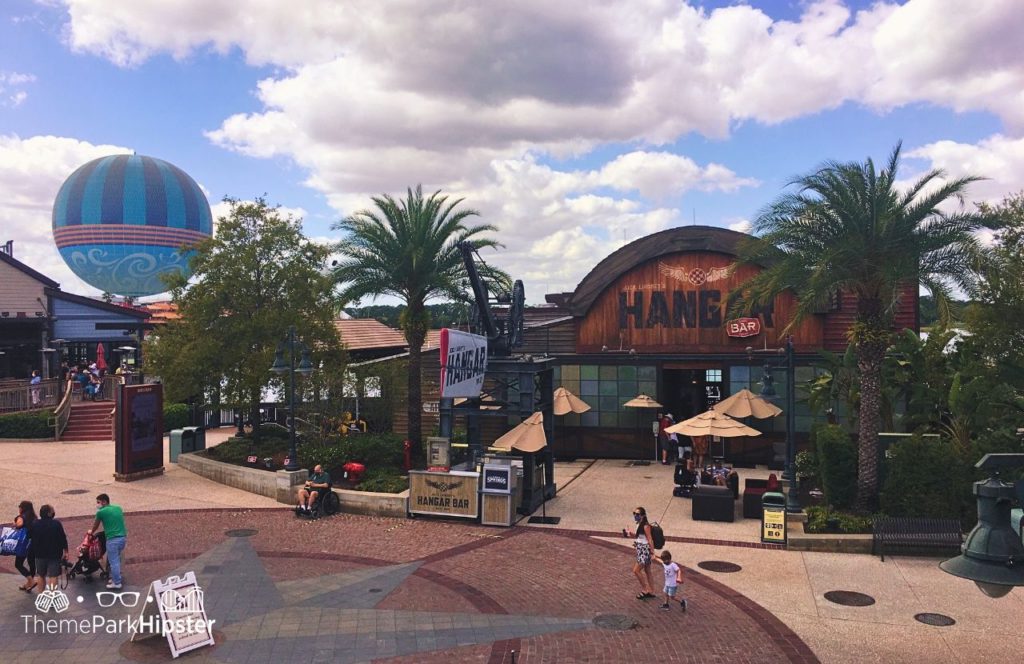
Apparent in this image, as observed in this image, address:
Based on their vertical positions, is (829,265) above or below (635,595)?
above

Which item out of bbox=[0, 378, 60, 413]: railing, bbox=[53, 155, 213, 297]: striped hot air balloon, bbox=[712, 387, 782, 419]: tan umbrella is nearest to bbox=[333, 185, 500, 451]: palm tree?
bbox=[712, 387, 782, 419]: tan umbrella

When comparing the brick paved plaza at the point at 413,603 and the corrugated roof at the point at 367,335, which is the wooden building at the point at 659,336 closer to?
the brick paved plaza at the point at 413,603

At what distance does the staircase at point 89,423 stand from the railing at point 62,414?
26cm

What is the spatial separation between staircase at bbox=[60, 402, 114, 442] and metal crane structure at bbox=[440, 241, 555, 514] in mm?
20549

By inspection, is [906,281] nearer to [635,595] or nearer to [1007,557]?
[635,595]

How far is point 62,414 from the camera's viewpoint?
1259 inches

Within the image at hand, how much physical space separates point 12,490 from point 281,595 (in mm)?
13515

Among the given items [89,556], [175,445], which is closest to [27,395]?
[175,445]

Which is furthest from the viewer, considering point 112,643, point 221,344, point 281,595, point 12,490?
point 221,344

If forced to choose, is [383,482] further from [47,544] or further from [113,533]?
[47,544]

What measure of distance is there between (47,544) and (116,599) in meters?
1.50

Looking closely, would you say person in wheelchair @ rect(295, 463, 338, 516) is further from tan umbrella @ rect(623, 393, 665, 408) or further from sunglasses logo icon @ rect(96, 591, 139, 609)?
tan umbrella @ rect(623, 393, 665, 408)

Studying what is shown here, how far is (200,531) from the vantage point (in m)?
17.4

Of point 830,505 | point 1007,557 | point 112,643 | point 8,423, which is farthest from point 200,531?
point 8,423
